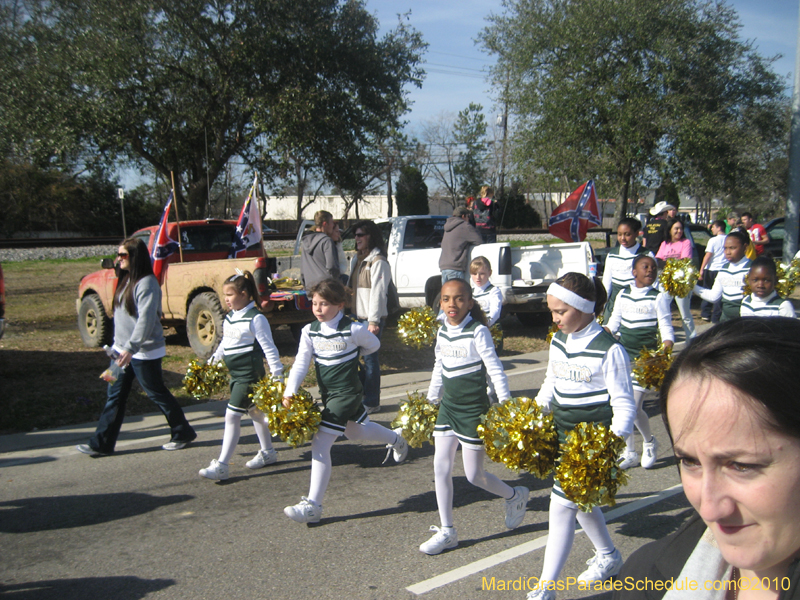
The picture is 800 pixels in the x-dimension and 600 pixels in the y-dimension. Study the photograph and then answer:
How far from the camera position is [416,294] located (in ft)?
39.9

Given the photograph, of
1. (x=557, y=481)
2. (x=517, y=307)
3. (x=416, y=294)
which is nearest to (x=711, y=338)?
(x=557, y=481)

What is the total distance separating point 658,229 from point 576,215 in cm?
150

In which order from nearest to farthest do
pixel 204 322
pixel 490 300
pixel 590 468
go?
pixel 590 468, pixel 490 300, pixel 204 322

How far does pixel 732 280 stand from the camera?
24.0ft

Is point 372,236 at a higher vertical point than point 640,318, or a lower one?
higher

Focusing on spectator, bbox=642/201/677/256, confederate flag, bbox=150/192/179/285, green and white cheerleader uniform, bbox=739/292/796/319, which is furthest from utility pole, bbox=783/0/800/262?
confederate flag, bbox=150/192/179/285

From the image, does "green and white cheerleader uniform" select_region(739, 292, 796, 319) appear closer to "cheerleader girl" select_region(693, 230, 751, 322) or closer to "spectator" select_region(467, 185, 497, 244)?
"cheerleader girl" select_region(693, 230, 751, 322)

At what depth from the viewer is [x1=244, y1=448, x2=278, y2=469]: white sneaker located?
5.70 m

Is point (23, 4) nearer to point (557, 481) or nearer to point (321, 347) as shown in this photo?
point (321, 347)

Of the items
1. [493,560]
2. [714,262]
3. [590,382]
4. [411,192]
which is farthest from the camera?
[411,192]

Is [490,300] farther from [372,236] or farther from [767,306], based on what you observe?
[767,306]

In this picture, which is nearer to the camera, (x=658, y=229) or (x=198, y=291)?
(x=198, y=291)

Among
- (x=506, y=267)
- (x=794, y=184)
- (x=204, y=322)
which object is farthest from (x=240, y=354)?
(x=794, y=184)

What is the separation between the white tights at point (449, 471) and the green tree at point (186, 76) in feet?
47.4
